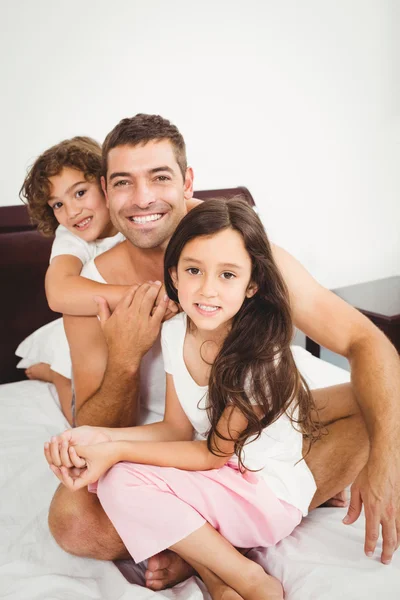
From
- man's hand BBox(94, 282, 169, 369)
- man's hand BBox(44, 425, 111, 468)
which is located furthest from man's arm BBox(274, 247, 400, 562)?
man's hand BBox(44, 425, 111, 468)

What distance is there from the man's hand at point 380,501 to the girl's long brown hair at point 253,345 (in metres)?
0.18

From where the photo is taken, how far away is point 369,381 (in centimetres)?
132

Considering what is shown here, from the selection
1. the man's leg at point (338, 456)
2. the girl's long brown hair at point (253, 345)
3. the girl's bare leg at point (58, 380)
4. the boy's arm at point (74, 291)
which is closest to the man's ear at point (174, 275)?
the girl's long brown hair at point (253, 345)

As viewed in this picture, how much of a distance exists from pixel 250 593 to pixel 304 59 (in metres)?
2.47

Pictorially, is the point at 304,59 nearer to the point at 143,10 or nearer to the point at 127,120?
the point at 143,10

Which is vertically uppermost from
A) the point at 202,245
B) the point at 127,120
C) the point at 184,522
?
the point at 127,120

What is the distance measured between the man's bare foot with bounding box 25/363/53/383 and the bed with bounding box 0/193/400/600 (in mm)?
139

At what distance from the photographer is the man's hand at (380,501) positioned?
3.61ft

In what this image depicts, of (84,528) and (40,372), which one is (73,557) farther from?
(40,372)

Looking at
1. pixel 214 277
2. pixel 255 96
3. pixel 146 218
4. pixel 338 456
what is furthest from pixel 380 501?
pixel 255 96

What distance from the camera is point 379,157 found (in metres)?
3.18

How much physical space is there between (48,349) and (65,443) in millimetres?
928

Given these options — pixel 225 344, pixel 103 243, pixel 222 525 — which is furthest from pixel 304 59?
pixel 222 525

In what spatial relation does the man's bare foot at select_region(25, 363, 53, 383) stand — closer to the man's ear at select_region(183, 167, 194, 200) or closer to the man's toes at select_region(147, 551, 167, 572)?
the man's ear at select_region(183, 167, 194, 200)
